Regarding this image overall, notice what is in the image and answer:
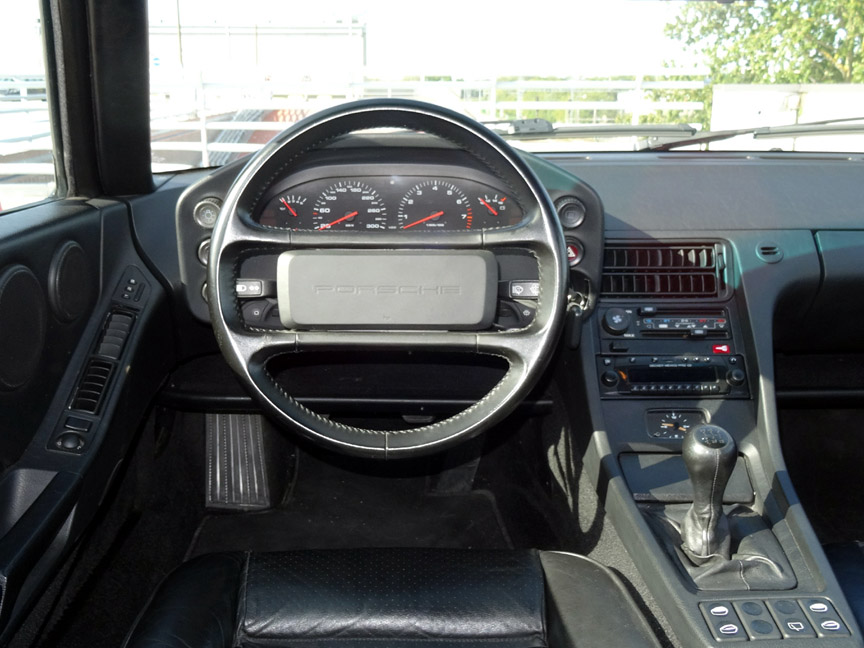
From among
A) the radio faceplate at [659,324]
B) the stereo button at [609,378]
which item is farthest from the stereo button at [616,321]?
the stereo button at [609,378]

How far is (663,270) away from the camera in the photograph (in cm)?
226

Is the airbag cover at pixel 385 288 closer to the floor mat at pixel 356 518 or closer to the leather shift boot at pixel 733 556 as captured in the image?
the leather shift boot at pixel 733 556

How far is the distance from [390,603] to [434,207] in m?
0.94

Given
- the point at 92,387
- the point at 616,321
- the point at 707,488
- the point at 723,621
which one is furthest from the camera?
the point at 616,321

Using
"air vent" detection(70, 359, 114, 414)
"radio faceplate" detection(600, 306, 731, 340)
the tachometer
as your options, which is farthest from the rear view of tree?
"air vent" detection(70, 359, 114, 414)

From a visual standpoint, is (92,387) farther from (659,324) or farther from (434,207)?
(659,324)

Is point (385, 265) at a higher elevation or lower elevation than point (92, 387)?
higher

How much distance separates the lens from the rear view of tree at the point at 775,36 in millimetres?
2314

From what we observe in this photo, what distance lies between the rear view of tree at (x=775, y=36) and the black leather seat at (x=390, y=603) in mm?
1461

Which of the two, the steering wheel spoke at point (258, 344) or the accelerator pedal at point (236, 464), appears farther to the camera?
the accelerator pedal at point (236, 464)

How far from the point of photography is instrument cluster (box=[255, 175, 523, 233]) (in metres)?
2.06

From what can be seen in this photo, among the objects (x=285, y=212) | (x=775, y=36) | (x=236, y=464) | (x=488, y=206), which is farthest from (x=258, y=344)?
(x=775, y=36)

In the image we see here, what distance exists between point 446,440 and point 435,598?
12.3 inches

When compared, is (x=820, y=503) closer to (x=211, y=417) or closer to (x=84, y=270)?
(x=211, y=417)
